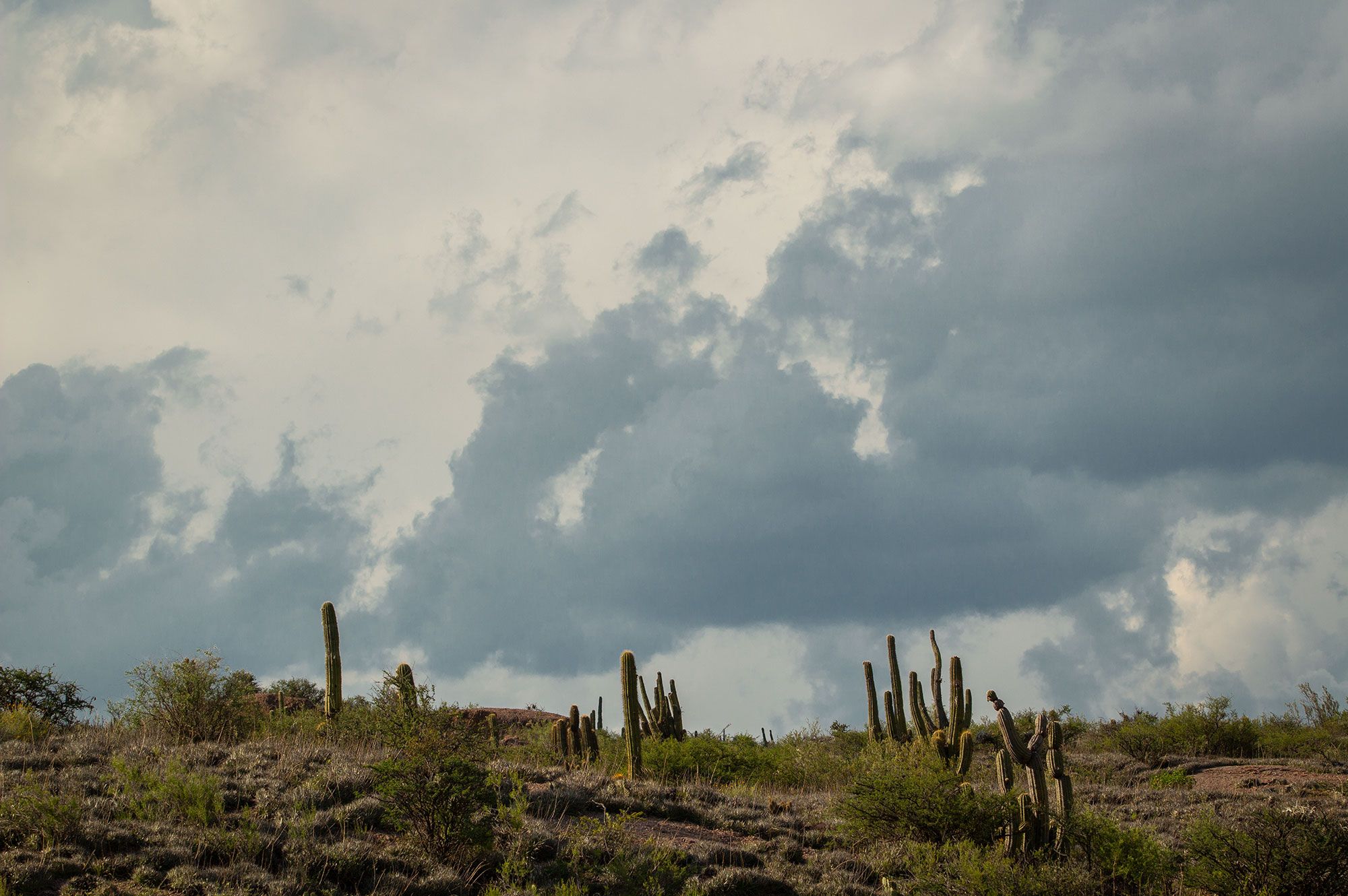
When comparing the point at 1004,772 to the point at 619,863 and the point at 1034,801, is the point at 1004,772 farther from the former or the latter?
the point at 619,863

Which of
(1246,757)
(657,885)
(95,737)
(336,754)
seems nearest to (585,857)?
(657,885)

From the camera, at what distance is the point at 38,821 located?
38.0 ft

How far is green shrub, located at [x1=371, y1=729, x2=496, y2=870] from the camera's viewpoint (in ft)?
41.5

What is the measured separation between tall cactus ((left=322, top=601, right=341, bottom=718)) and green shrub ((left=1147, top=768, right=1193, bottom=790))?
19.7m

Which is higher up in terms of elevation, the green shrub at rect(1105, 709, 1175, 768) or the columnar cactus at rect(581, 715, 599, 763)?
the columnar cactus at rect(581, 715, 599, 763)

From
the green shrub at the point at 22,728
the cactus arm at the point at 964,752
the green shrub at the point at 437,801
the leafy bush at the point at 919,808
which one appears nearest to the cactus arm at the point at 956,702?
the cactus arm at the point at 964,752

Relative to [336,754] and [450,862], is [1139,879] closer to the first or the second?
[450,862]

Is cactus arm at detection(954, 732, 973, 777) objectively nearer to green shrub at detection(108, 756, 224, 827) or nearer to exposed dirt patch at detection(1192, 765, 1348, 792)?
exposed dirt patch at detection(1192, 765, 1348, 792)

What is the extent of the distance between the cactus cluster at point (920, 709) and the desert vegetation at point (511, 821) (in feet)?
7.36

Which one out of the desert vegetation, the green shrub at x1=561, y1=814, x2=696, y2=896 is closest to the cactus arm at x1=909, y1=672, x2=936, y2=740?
the desert vegetation

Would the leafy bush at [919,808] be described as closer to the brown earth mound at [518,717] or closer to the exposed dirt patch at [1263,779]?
the exposed dirt patch at [1263,779]

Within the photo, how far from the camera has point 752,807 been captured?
1788cm

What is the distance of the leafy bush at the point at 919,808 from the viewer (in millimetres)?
15398

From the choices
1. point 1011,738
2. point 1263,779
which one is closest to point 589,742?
point 1011,738
